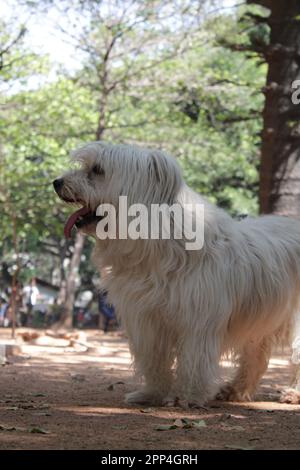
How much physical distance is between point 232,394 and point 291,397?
539 mm

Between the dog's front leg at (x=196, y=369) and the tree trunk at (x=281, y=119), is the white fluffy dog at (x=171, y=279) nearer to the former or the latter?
the dog's front leg at (x=196, y=369)

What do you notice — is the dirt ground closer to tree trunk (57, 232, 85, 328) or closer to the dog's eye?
the dog's eye

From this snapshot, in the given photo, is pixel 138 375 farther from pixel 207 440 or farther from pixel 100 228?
pixel 207 440

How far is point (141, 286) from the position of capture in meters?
6.52

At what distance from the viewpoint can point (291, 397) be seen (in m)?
7.27

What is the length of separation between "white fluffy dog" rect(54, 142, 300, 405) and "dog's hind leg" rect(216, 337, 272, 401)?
2.46 ft

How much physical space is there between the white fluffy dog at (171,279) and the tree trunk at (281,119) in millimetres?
6270

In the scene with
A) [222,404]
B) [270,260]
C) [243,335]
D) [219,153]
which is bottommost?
[222,404]

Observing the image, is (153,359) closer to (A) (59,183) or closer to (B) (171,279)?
(B) (171,279)

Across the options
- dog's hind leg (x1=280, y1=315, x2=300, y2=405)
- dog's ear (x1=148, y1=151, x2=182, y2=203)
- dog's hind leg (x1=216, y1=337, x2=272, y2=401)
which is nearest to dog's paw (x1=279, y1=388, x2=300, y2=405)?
dog's hind leg (x1=280, y1=315, x2=300, y2=405)

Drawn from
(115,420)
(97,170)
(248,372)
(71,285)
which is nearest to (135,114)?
(71,285)

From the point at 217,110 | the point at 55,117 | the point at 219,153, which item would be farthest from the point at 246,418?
the point at 219,153

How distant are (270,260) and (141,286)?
1.07 meters

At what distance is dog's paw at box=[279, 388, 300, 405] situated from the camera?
727cm
